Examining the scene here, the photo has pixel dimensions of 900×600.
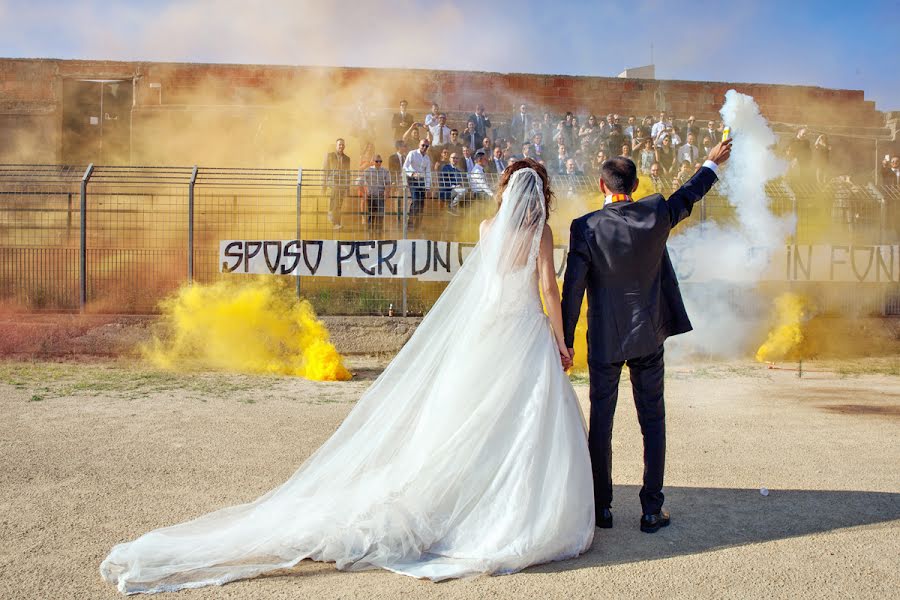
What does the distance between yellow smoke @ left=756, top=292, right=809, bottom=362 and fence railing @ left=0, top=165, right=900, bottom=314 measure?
1.12 m

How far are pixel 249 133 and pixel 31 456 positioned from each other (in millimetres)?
16694

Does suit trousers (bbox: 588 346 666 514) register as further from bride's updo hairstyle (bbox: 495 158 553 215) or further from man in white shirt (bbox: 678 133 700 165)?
man in white shirt (bbox: 678 133 700 165)

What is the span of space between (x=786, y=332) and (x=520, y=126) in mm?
10204

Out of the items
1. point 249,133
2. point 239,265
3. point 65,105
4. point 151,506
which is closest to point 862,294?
point 239,265

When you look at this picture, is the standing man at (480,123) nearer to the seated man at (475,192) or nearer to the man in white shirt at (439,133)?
the man in white shirt at (439,133)

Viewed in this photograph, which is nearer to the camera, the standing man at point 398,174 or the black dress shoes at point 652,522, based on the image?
the black dress shoes at point 652,522

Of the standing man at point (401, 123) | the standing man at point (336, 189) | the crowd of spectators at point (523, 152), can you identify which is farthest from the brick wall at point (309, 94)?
the standing man at point (336, 189)

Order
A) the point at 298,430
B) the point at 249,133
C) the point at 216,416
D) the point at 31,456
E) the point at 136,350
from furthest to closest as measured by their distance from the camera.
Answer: the point at 249,133, the point at 136,350, the point at 216,416, the point at 298,430, the point at 31,456

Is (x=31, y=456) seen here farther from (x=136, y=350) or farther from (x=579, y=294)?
(x=136, y=350)

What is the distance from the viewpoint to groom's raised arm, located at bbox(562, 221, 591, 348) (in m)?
4.42

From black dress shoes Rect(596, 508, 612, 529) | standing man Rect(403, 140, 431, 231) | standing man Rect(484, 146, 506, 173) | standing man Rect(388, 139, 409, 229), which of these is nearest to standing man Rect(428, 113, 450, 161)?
standing man Rect(388, 139, 409, 229)

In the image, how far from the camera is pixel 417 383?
14.4 feet

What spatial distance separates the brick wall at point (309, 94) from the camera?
A: 21375 millimetres

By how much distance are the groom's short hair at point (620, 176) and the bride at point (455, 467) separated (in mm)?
408
